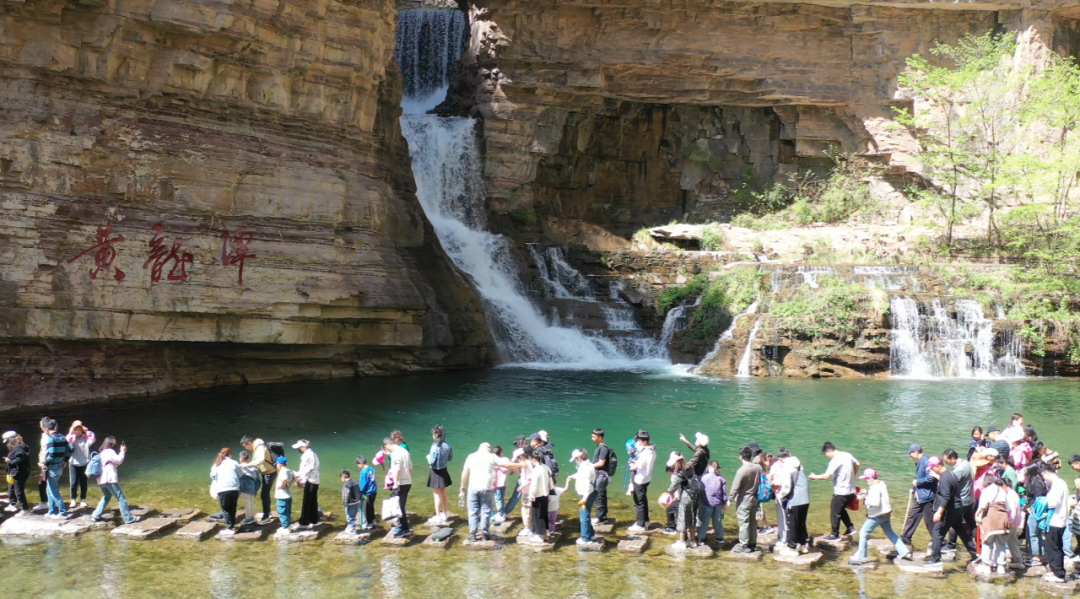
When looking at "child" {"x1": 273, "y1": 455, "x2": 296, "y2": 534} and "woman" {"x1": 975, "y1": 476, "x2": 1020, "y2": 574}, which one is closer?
"woman" {"x1": 975, "y1": 476, "x2": 1020, "y2": 574}

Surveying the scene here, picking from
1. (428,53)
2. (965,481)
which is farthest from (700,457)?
(428,53)

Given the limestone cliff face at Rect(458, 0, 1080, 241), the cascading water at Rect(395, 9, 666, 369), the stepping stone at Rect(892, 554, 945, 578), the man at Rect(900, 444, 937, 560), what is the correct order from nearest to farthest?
the stepping stone at Rect(892, 554, 945, 578) → the man at Rect(900, 444, 937, 560) → the cascading water at Rect(395, 9, 666, 369) → the limestone cliff face at Rect(458, 0, 1080, 241)

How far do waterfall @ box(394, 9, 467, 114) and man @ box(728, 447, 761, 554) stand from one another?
1287 inches

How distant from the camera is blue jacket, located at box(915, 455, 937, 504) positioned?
10.5m

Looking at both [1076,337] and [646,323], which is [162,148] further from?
[1076,337]

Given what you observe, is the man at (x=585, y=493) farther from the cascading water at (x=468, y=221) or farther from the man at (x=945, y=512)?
the cascading water at (x=468, y=221)

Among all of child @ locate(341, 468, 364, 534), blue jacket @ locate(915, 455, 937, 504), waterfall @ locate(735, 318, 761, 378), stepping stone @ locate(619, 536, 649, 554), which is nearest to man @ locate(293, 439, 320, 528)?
Answer: child @ locate(341, 468, 364, 534)

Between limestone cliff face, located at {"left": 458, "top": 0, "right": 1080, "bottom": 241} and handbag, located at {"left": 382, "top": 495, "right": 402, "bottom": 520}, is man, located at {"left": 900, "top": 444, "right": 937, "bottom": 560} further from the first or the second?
limestone cliff face, located at {"left": 458, "top": 0, "right": 1080, "bottom": 241}

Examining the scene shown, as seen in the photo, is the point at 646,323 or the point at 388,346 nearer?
the point at 388,346

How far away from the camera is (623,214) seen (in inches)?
1635

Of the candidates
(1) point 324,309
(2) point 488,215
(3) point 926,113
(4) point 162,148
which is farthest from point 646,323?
(4) point 162,148

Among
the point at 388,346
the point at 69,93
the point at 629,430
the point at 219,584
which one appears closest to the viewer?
the point at 219,584

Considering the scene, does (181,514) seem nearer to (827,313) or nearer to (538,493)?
(538,493)

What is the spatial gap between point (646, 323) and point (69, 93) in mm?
19844
